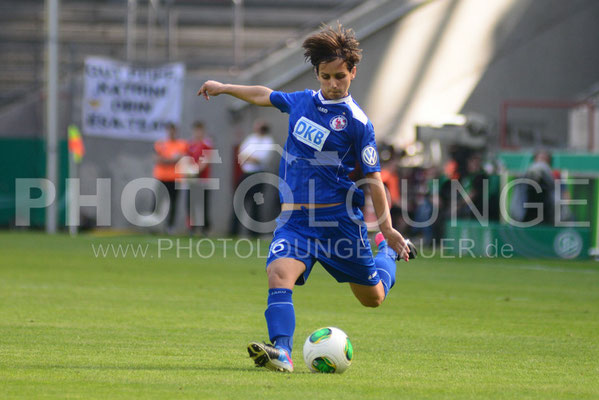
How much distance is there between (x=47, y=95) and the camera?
981 inches

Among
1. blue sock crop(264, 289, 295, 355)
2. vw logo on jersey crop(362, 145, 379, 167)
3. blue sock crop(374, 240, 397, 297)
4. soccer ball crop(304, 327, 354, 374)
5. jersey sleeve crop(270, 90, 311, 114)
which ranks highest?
jersey sleeve crop(270, 90, 311, 114)

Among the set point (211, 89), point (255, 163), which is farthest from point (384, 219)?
point (255, 163)

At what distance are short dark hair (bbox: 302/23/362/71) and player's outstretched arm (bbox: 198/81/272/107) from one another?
415mm

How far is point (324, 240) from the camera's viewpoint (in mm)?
6750

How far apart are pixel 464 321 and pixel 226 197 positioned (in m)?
16.2

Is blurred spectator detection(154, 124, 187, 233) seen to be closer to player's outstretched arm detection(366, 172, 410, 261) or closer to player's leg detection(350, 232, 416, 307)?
player's leg detection(350, 232, 416, 307)

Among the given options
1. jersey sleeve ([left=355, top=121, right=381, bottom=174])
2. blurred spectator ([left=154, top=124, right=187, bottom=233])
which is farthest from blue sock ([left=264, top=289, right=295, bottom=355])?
blurred spectator ([left=154, top=124, right=187, bottom=233])

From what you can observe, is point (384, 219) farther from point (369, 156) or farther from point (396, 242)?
point (369, 156)

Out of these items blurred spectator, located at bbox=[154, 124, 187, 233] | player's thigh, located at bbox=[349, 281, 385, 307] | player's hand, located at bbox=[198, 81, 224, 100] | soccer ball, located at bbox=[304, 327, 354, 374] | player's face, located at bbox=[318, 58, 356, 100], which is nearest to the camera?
soccer ball, located at bbox=[304, 327, 354, 374]

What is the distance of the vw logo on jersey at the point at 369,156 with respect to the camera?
21.7 ft

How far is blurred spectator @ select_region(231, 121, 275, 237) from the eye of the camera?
22.1 m

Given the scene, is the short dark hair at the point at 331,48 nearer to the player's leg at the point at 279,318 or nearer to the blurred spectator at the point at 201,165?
the player's leg at the point at 279,318

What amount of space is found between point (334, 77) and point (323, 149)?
45 centimetres

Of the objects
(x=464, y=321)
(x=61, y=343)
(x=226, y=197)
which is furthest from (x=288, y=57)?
(x=61, y=343)
